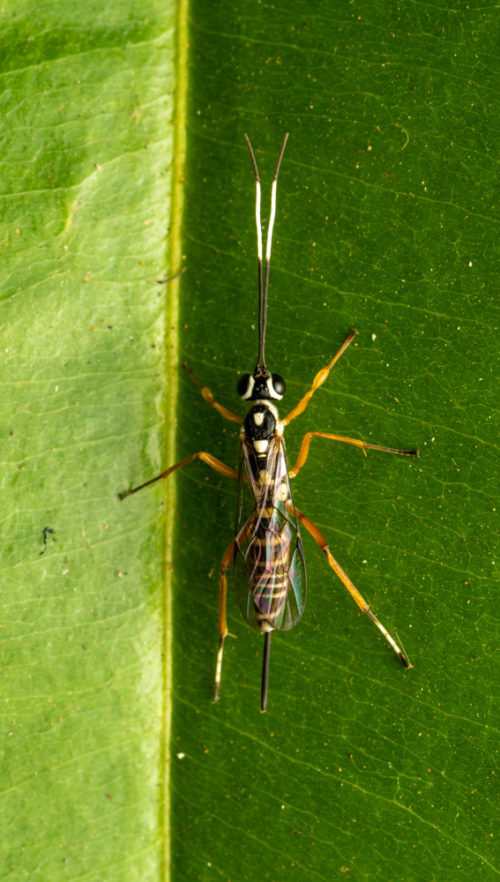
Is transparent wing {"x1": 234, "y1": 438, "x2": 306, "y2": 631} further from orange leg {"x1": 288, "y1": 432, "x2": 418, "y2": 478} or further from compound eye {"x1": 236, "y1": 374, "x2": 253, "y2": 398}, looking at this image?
compound eye {"x1": 236, "y1": 374, "x2": 253, "y2": 398}

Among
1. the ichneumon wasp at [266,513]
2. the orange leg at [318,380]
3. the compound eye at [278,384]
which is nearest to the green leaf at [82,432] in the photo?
the ichneumon wasp at [266,513]

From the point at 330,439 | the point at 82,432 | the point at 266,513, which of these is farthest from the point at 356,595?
the point at 82,432

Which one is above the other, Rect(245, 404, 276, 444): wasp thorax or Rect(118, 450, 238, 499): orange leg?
Rect(245, 404, 276, 444): wasp thorax

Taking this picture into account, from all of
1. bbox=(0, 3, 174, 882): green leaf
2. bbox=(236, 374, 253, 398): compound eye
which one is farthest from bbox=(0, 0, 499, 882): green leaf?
bbox=(236, 374, 253, 398): compound eye

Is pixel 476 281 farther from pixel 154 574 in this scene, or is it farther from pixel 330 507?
pixel 154 574

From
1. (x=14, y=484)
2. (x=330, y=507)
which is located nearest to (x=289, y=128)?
(x=330, y=507)

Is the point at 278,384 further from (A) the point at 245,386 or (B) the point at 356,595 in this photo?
(B) the point at 356,595

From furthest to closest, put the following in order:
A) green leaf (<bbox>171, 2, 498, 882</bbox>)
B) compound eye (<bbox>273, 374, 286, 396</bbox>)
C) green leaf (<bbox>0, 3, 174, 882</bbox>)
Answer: compound eye (<bbox>273, 374, 286, 396</bbox>) < green leaf (<bbox>0, 3, 174, 882</bbox>) < green leaf (<bbox>171, 2, 498, 882</bbox>)
